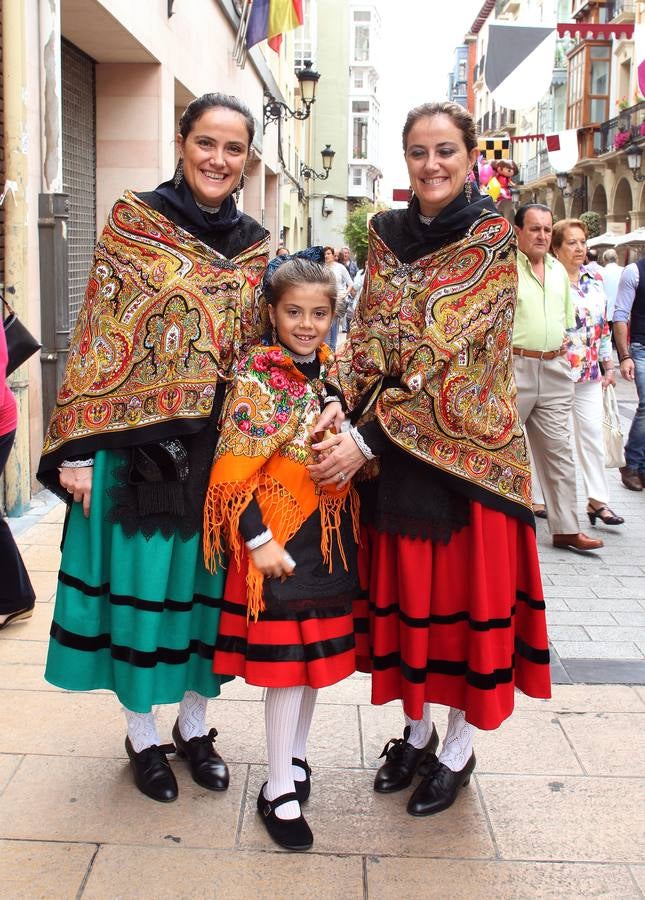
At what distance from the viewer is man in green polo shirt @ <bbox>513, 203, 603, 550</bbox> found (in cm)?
568

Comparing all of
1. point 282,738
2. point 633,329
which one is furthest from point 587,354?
point 282,738

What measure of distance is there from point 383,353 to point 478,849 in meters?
1.41

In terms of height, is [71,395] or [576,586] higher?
[71,395]

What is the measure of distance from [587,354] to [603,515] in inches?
42.9

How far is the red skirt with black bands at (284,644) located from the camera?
→ 275 cm

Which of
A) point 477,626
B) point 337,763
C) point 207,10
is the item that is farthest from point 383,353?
point 207,10

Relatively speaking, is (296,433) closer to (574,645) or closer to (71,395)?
(71,395)

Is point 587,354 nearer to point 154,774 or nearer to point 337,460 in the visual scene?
point 337,460

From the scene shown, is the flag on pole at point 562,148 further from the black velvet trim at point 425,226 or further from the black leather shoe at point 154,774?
the black leather shoe at point 154,774

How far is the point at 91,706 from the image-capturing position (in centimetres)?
367

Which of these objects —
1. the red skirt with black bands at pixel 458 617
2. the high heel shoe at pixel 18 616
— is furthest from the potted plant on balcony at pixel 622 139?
the red skirt with black bands at pixel 458 617

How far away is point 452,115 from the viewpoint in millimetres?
2824

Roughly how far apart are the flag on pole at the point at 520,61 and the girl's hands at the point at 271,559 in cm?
883

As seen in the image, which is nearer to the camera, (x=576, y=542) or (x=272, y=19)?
(x=576, y=542)
